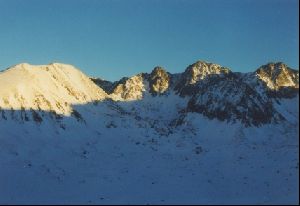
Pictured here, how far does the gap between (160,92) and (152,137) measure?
36.1 meters

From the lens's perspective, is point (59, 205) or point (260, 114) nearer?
point (59, 205)

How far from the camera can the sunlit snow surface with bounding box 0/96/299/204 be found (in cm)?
3897

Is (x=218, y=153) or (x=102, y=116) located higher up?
(x=102, y=116)

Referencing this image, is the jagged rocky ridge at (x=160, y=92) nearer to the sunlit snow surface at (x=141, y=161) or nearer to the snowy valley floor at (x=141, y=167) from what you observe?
the sunlit snow surface at (x=141, y=161)

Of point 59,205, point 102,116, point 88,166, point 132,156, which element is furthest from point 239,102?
point 59,205

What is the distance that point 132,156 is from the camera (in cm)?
5928

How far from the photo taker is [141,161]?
186 feet

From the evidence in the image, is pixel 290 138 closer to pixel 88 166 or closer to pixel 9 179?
pixel 88 166

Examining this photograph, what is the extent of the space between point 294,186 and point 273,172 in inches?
319

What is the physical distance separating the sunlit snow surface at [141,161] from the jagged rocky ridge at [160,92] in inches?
90.8

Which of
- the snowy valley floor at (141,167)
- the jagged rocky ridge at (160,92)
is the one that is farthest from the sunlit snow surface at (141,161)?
the jagged rocky ridge at (160,92)

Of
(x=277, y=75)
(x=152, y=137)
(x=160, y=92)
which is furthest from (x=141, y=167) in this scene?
(x=277, y=75)

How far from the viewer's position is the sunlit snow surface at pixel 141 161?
1534 inches

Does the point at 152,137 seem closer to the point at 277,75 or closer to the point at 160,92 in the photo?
the point at 160,92
